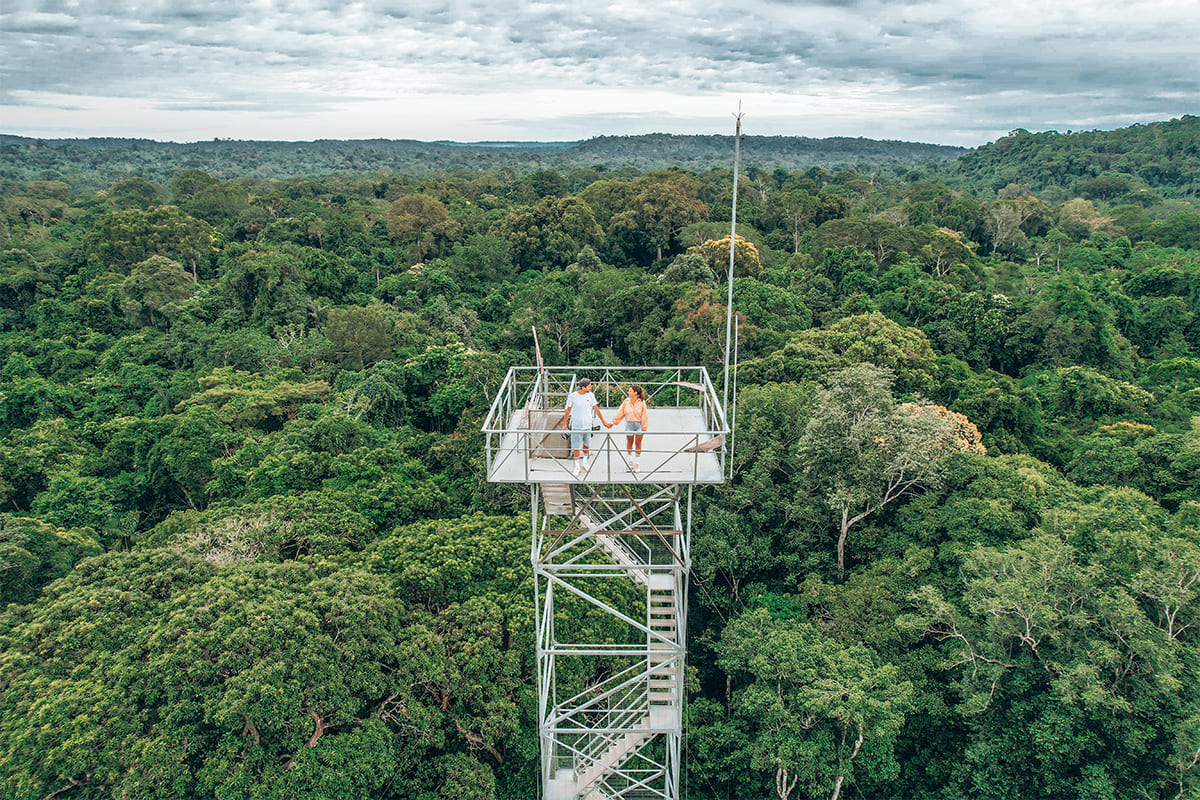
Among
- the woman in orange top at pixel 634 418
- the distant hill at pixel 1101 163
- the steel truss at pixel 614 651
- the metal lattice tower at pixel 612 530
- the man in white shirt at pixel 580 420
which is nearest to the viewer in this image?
the metal lattice tower at pixel 612 530

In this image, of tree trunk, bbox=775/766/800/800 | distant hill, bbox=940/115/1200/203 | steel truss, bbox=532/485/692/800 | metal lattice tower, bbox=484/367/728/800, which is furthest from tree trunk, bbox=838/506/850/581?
distant hill, bbox=940/115/1200/203

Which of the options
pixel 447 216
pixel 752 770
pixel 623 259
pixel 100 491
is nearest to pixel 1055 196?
pixel 623 259

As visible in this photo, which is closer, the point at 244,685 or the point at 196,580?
the point at 244,685

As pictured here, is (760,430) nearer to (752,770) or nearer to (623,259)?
(752,770)

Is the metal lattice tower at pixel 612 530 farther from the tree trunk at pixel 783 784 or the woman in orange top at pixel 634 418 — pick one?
the tree trunk at pixel 783 784

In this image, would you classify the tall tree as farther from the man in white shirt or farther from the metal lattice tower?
the man in white shirt

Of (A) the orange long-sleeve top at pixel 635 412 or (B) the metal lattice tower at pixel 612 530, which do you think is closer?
(B) the metal lattice tower at pixel 612 530

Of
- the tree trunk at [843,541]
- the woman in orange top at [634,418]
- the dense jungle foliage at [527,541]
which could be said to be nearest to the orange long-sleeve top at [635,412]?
the woman in orange top at [634,418]

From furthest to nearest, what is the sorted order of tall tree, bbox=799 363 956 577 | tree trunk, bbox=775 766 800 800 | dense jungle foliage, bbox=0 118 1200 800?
tall tree, bbox=799 363 956 577 → tree trunk, bbox=775 766 800 800 → dense jungle foliage, bbox=0 118 1200 800
